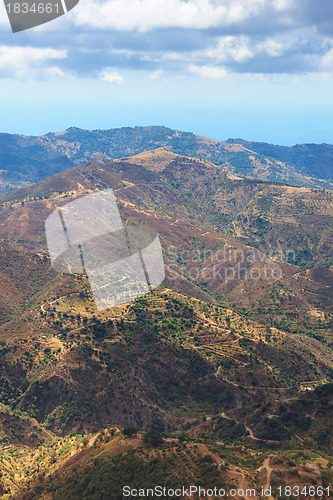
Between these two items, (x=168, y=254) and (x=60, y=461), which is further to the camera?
(x=168, y=254)

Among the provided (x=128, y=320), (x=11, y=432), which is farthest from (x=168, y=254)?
(x=11, y=432)

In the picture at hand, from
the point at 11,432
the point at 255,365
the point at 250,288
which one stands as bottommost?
the point at 250,288

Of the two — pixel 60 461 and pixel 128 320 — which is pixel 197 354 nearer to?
pixel 128 320

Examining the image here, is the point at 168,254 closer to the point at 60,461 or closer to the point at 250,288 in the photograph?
the point at 250,288

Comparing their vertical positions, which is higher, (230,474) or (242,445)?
(230,474)

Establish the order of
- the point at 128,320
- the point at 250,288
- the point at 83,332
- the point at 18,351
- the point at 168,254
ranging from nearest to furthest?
the point at 18,351
the point at 83,332
the point at 128,320
the point at 250,288
the point at 168,254

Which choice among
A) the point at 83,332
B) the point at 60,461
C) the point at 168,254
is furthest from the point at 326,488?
the point at 168,254

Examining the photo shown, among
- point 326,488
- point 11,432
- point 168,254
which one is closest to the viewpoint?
point 326,488

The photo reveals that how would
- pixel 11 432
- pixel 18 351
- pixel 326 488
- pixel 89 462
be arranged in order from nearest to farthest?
pixel 326 488, pixel 89 462, pixel 11 432, pixel 18 351

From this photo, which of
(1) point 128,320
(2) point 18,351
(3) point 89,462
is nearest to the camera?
(3) point 89,462

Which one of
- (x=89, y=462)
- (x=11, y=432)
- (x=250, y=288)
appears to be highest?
(x=89, y=462)
